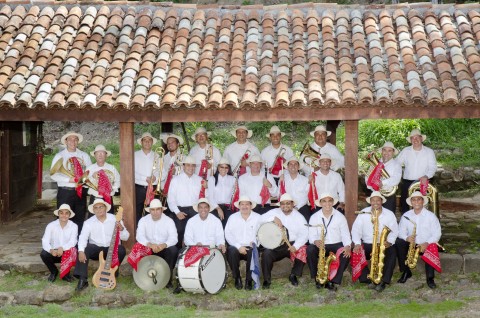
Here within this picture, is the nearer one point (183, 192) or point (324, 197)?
point (324, 197)

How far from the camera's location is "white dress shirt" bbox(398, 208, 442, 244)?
1212cm

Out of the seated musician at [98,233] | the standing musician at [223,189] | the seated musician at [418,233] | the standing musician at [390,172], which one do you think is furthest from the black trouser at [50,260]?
the seated musician at [418,233]

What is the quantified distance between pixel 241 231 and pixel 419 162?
3089mm

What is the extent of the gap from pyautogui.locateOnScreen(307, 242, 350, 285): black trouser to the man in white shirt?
0.84 meters

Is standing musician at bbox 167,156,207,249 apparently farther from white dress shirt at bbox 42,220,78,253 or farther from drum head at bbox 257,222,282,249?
white dress shirt at bbox 42,220,78,253

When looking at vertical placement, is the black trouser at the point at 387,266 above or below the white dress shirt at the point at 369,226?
below

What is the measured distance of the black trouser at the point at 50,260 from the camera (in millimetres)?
12201

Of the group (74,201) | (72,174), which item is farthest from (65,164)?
(74,201)

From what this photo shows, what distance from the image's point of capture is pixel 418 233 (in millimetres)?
12148

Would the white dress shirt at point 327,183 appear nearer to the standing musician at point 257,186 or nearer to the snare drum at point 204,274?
the standing musician at point 257,186

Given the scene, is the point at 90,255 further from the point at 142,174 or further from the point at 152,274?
the point at 142,174

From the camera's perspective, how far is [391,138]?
71.9 ft

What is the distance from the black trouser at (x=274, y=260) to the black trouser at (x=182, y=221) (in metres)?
1.34

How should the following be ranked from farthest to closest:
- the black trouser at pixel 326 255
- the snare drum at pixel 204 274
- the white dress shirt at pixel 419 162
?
the white dress shirt at pixel 419 162
the black trouser at pixel 326 255
the snare drum at pixel 204 274
